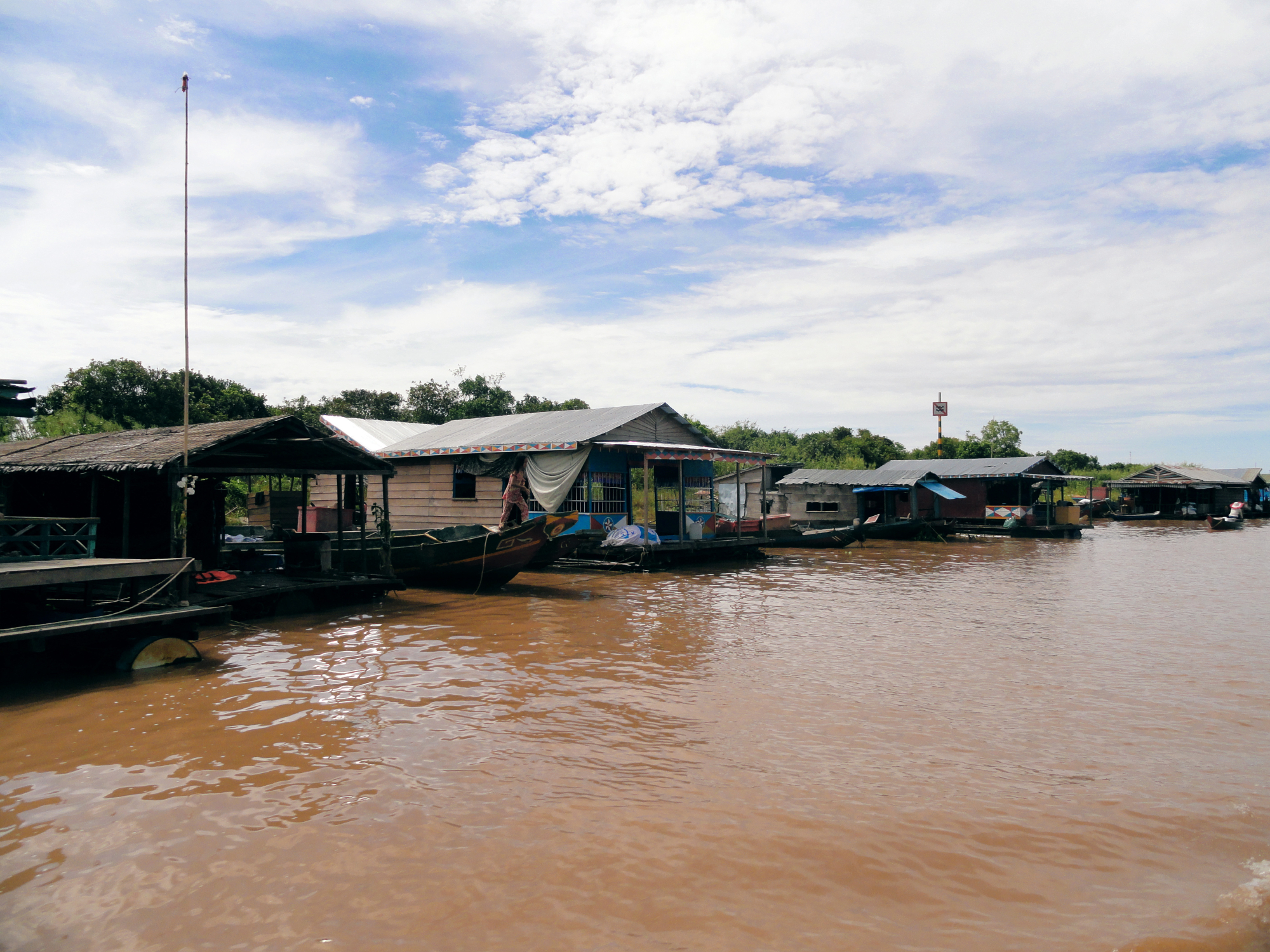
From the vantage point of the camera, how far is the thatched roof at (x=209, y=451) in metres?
10.5

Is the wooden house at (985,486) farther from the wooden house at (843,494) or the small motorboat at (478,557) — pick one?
the small motorboat at (478,557)

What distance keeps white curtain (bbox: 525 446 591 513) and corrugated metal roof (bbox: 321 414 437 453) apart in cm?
777

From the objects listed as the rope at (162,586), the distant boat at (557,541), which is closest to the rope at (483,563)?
the distant boat at (557,541)

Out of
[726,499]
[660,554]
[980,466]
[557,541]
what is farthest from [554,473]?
[980,466]

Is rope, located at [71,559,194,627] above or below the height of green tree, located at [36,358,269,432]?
below

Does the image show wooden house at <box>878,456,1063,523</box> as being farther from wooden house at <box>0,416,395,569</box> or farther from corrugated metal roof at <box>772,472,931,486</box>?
wooden house at <box>0,416,395,569</box>

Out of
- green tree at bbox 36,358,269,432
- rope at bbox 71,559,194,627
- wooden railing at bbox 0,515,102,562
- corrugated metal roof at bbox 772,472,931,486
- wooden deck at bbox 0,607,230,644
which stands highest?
green tree at bbox 36,358,269,432

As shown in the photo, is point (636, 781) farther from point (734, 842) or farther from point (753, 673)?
point (753, 673)

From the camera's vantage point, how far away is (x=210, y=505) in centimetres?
1316

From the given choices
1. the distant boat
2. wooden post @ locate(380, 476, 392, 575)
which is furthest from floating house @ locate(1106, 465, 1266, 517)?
wooden post @ locate(380, 476, 392, 575)

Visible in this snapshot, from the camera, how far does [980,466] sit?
111ft

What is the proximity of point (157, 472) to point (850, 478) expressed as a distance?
2566 cm

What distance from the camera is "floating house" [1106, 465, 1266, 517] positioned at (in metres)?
44.9

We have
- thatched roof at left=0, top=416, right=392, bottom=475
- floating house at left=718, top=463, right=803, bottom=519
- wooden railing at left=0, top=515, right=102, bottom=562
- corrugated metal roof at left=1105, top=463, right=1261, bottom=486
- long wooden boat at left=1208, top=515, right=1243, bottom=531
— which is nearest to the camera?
wooden railing at left=0, top=515, right=102, bottom=562
